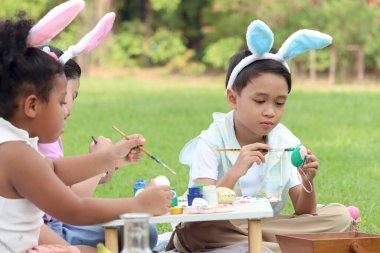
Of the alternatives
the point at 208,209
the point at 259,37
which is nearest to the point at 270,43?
the point at 259,37

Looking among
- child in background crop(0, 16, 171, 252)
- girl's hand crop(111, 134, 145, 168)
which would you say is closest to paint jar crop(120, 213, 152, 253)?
child in background crop(0, 16, 171, 252)

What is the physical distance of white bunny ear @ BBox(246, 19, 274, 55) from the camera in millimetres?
4035

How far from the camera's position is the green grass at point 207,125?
6.59m

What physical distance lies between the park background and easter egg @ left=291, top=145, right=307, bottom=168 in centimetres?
136

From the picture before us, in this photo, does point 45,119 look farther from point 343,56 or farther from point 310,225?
point 343,56

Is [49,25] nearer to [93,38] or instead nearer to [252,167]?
[93,38]

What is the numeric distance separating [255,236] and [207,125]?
22.1ft

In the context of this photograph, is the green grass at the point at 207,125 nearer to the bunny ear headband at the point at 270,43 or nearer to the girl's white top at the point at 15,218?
the bunny ear headband at the point at 270,43

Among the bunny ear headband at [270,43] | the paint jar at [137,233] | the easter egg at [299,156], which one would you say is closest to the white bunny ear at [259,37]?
the bunny ear headband at [270,43]

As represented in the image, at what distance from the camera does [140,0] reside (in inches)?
995

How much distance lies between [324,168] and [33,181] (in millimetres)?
4699

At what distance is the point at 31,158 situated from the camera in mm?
2982

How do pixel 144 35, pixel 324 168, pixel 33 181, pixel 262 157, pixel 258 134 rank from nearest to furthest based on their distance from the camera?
pixel 33 181
pixel 262 157
pixel 258 134
pixel 324 168
pixel 144 35

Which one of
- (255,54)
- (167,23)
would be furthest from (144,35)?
(255,54)
